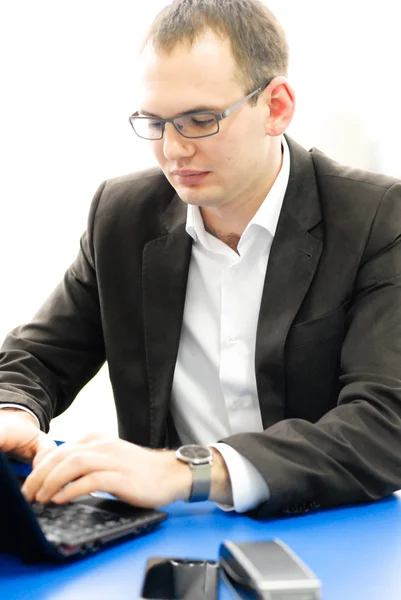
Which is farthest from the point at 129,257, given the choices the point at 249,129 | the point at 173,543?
the point at 173,543

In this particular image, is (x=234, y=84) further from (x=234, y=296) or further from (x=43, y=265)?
(x=43, y=265)

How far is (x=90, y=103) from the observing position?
2.84 metres

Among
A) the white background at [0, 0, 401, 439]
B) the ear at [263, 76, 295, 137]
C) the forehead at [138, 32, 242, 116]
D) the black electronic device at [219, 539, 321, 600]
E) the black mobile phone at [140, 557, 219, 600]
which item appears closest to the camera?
the black electronic device at [219, 539, 321, 600]

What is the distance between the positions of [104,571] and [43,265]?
198 centimetres

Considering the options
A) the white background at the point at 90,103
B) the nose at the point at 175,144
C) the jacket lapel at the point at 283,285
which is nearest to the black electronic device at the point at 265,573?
the jacket lapel at the point at 283,285

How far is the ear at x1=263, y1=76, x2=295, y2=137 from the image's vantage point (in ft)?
5.81

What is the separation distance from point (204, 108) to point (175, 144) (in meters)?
0.09

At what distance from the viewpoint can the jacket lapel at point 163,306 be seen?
1866 millimetres

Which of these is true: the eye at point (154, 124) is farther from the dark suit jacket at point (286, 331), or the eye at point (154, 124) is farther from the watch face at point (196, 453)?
the watch face at point (196, 453)

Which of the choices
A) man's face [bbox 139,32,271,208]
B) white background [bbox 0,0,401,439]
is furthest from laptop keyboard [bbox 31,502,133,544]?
white background [bbox 0,0,401,439]

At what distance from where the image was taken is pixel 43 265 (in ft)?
9.65

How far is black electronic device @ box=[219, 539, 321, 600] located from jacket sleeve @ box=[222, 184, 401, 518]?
0.86ft

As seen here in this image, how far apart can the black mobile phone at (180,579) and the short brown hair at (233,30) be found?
3.28 ft

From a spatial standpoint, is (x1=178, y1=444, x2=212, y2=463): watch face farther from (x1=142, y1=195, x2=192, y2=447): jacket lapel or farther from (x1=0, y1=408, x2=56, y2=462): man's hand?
(x1=142, y1=195, x2=192, y2=447): jacket lapel
